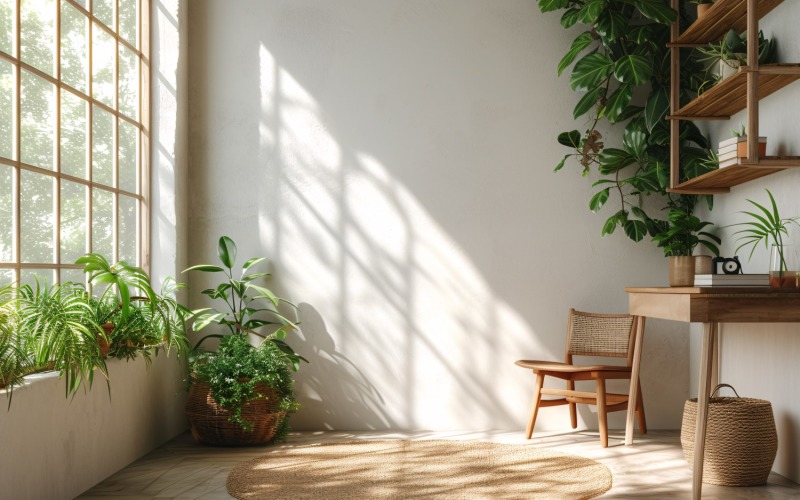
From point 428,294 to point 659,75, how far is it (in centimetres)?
179

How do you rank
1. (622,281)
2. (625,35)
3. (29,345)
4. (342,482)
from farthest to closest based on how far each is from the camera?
(622,281)
(625,35)
(342,482)
(29,345)

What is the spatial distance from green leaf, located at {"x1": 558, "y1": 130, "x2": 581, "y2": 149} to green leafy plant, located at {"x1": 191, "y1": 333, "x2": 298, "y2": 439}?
2.00m

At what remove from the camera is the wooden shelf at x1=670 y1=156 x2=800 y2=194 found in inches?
132

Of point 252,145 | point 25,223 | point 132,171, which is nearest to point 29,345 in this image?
point 25,223

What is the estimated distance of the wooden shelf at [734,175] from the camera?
3344 millimetres

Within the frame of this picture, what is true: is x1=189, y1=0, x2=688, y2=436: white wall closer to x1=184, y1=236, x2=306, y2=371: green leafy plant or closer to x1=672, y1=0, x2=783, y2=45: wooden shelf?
x1=184, y1=236, x2=306, y2=371: green leafy plant

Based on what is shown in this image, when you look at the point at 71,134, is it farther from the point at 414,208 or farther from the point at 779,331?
the point at 779,331

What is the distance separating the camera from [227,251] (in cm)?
473

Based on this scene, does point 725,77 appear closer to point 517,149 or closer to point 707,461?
point 517,149

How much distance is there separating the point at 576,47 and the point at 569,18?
0.16 m

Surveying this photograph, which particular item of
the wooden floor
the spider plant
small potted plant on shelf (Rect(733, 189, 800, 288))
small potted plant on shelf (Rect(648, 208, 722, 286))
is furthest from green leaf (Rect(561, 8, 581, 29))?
the spider plant

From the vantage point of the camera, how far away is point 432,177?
15.9 feet

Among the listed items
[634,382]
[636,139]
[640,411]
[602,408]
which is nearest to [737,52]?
[636,139]

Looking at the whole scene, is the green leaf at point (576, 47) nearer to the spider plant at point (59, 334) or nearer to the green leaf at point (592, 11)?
the green leaf at point (592, 11)
